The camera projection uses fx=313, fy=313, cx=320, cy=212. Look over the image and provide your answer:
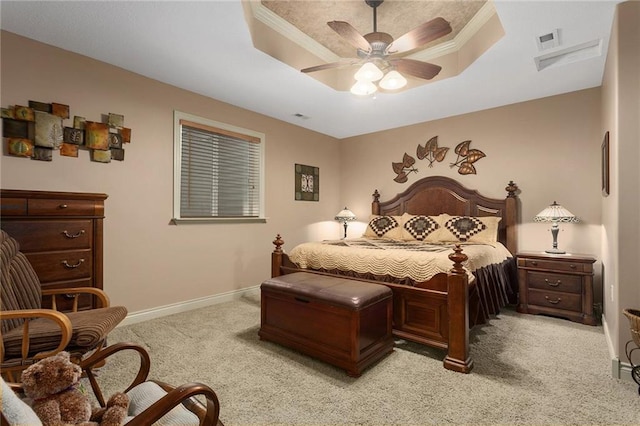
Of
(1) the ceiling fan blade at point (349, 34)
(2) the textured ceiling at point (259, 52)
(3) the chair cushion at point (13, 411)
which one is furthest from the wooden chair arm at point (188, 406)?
(2) the textured ceiling at point (259, 52)

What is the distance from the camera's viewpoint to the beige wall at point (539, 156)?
3570mm

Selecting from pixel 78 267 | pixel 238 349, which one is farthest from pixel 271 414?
pixel 78 267

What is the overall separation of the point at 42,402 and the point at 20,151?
2480 millimetres

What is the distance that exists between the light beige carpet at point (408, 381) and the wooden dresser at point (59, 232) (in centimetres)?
71

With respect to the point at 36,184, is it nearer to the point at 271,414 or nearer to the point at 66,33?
the point at 66,33

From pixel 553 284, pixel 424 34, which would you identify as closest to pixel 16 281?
pixel 424 34

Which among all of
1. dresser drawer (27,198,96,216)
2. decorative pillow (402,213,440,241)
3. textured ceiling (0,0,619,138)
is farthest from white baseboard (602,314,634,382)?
dresser drawer (27,198,96,216)

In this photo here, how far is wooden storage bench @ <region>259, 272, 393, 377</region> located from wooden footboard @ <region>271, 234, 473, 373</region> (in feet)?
0.53

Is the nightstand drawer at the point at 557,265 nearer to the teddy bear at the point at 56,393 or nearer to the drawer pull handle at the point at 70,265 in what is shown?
the teddy bear at the point at 56,393

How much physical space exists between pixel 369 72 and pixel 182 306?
3086mm

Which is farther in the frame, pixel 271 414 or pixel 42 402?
pixel 271 414

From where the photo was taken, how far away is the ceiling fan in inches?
86.9

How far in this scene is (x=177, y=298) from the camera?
350 cm

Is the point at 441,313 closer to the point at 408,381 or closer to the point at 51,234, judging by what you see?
the point at 408,381
